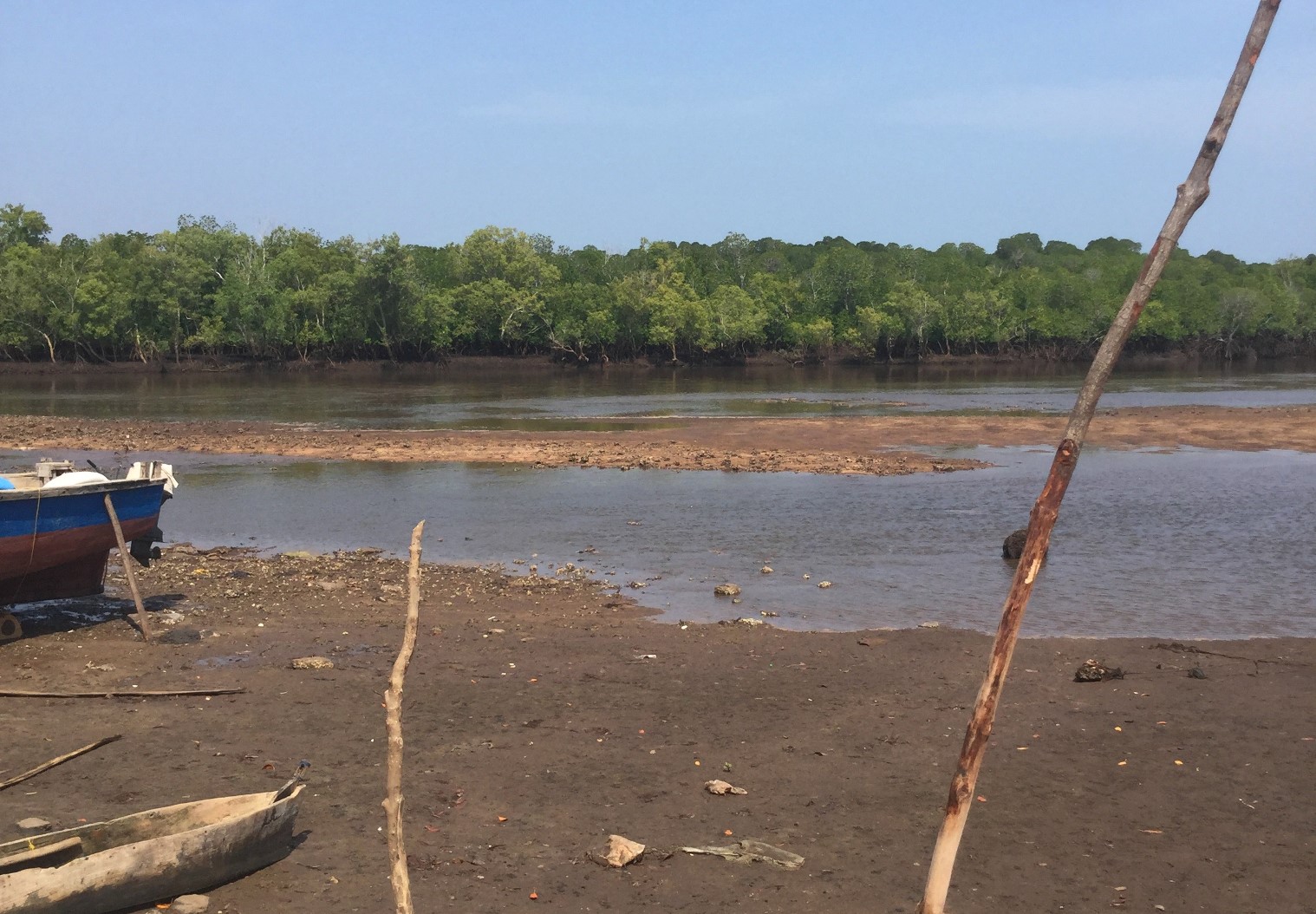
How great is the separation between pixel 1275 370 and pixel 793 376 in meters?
35.7

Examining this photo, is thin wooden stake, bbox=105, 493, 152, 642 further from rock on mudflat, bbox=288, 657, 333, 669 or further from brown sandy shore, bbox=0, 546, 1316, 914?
rock on mudflat, bbox=288, 657, 333, 669

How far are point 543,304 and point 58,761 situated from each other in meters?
94.2

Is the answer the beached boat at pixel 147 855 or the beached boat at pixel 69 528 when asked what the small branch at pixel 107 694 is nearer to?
the beached boat at pixel 69 528

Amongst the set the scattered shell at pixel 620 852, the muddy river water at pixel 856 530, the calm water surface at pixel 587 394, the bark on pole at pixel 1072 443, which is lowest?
the muddy river water at pixel 856 530

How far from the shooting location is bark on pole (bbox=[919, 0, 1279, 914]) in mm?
3910

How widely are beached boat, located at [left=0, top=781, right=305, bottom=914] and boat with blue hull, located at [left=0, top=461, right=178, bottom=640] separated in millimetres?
6446

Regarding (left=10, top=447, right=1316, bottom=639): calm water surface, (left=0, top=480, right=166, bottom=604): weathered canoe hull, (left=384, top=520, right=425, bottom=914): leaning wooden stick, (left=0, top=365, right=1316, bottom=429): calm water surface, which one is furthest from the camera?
(left=0, top=365, right=1316, bottom=429): calm water surface

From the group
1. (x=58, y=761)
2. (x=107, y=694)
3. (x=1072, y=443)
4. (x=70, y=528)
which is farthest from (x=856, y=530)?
(x=1072, y=443)

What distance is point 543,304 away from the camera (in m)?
101

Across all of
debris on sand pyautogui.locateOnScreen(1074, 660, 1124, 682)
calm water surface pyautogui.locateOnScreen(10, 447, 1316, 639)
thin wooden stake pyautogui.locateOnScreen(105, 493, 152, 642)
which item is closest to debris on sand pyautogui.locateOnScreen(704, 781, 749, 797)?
debris on sand pyautogui.locateOnScreen(1074, 660, 1124, 682)

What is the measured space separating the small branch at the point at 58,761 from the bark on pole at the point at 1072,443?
665 cm

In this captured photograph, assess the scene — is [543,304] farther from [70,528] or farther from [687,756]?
[687,756]

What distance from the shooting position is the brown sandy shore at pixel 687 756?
23.4 feet

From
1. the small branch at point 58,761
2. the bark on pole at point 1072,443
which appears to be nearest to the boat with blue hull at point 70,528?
the small branch at point 58,761
